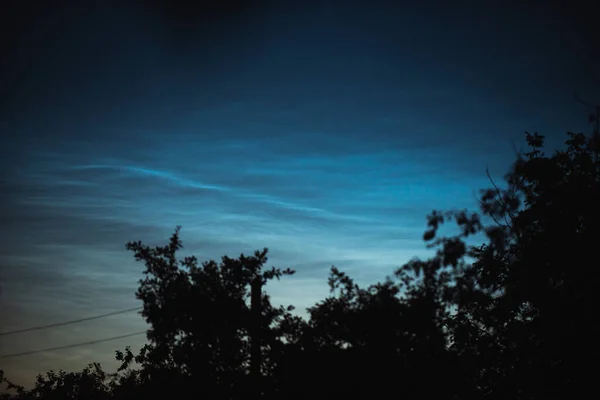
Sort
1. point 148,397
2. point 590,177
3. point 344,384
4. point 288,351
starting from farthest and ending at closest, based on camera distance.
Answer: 1. point 590,177
2. point 148,397
3. point 288,351
4. point 344,384

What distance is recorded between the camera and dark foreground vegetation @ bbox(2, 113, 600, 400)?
10.3 meters

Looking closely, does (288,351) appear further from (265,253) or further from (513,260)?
(513,260)

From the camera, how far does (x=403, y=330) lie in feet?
34.2

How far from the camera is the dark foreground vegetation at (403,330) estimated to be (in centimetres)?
1027

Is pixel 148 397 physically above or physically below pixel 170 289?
below

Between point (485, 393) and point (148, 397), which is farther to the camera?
point (485, 393)

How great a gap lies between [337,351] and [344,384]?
705mm

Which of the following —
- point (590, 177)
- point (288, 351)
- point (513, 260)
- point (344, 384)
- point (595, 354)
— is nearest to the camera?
point (344, 384)

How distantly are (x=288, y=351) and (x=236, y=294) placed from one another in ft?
6.40

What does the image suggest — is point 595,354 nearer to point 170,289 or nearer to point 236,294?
point 236,294

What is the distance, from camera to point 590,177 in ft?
53.5

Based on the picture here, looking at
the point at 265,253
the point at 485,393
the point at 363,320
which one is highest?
the point at 265,253

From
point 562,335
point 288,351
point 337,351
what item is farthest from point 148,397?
point 562,335

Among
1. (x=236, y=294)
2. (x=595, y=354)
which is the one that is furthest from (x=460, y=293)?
(x=236, y=294)
